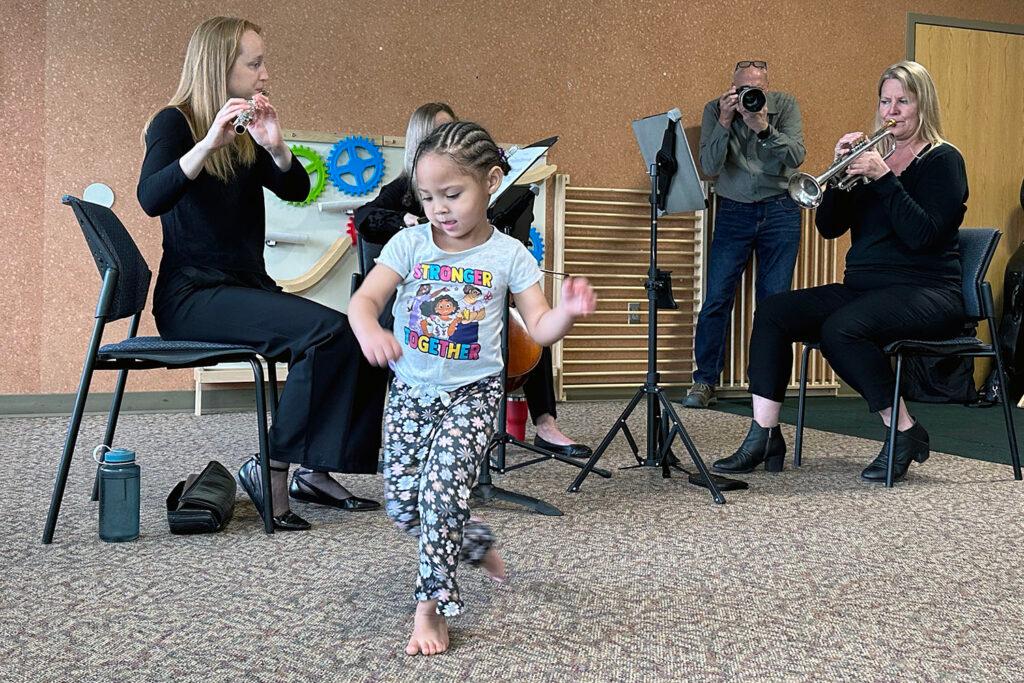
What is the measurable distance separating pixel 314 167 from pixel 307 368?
2.60m

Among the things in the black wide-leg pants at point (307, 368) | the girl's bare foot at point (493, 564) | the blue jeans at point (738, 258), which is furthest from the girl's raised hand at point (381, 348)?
the blue jeans at point (738, 258)

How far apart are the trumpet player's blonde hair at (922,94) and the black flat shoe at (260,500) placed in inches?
85.7

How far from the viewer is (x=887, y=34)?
212 inches

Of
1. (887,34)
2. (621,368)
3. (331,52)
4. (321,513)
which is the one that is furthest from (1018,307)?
(321,513)

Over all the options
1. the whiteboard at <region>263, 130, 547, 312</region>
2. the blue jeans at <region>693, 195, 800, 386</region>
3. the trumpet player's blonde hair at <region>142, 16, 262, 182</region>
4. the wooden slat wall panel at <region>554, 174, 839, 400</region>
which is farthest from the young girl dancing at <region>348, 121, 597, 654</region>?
the blue jeans at <region>693, 195, 800, 386</region>

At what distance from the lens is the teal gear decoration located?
4.42 metres

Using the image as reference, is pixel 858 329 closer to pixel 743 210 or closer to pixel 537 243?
pixel 743 210

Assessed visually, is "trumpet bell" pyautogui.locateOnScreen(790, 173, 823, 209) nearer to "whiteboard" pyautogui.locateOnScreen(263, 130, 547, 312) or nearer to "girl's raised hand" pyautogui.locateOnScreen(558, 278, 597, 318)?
"girl's raised hand" pyautogui.locateOnScreen(558, 278, 597, 318)

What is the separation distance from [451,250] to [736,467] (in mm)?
1624

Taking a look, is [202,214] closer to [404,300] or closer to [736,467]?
[404,300]

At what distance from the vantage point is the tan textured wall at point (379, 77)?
13.6 feet

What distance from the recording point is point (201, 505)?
204cm

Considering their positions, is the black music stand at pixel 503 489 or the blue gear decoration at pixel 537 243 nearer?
the black music stand at pixel 503 489

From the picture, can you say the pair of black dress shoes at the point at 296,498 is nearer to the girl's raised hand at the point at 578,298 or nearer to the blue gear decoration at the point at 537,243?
the girl's raised hand at the point at 578,298
